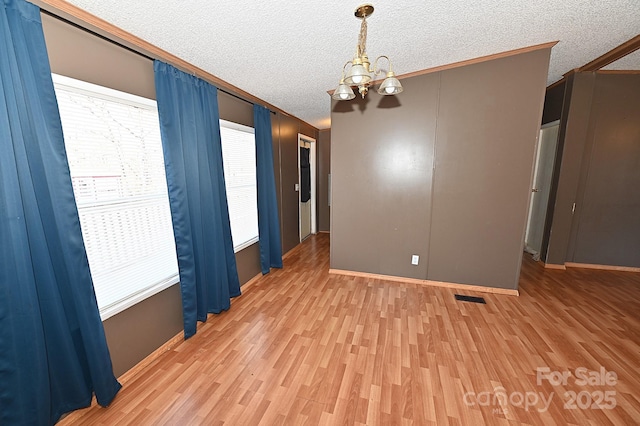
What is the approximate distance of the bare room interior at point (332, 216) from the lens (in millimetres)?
1369

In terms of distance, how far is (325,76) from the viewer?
2.72m

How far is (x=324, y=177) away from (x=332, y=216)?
8.98 feet

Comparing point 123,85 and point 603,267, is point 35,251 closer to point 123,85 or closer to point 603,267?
point 123,85

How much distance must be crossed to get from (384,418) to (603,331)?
7.81 feet

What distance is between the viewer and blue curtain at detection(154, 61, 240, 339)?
1975 millimetres

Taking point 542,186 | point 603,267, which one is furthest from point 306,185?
point 603,267

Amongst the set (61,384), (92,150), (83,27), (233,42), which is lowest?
(61,384)

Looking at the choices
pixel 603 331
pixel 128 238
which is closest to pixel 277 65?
pixel 128 238

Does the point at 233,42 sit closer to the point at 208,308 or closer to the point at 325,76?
the point at 325,76

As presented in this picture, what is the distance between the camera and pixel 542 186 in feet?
13.2

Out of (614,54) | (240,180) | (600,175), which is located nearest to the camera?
(614,54)

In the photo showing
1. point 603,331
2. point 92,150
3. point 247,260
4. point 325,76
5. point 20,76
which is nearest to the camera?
point 20,76

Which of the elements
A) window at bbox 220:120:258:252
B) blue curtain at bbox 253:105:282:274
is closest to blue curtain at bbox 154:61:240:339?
window at bbox 220:120:258:252

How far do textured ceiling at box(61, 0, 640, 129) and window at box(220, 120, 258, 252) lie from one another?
66 cm
